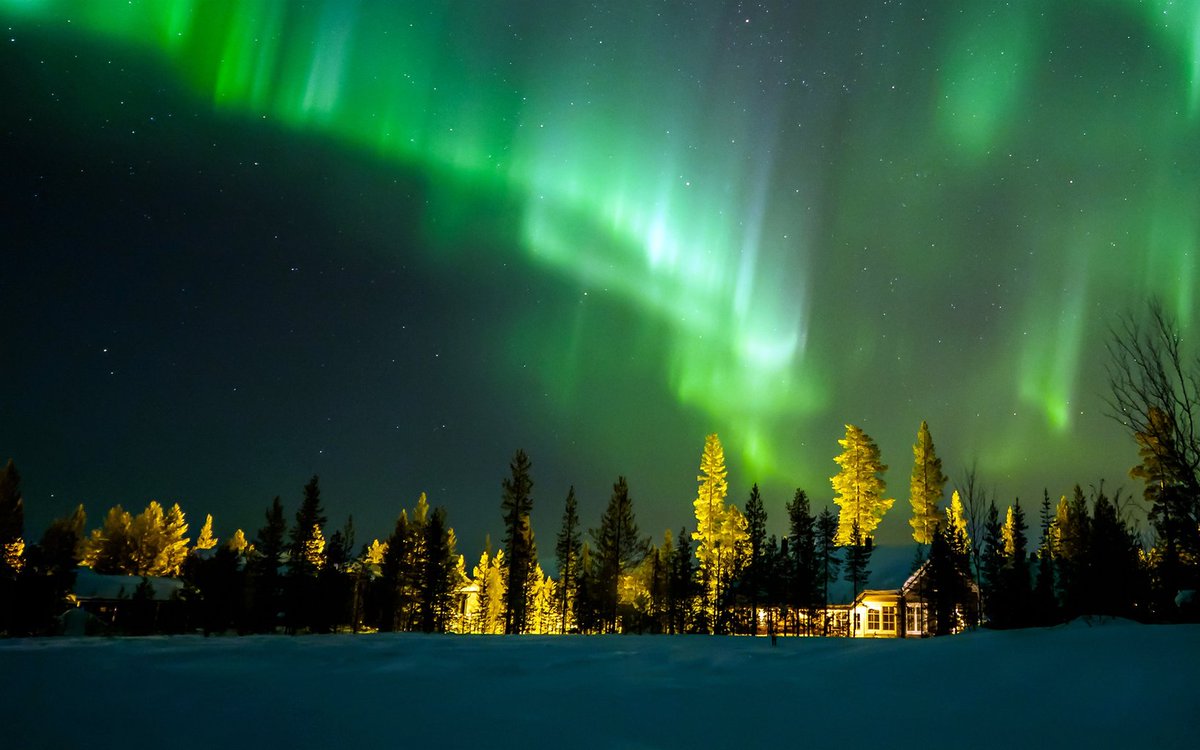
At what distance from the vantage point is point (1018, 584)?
45844mm

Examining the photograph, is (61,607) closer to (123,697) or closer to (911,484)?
(123,697)

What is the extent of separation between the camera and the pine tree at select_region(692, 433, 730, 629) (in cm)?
6912

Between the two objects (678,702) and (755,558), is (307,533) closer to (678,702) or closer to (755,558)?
(755,558)

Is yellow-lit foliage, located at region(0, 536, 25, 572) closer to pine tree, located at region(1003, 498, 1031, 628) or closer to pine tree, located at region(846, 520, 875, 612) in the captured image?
pine tree, located at region(846, 520, 875, 612)

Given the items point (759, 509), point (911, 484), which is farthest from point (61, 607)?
point (911, 484)

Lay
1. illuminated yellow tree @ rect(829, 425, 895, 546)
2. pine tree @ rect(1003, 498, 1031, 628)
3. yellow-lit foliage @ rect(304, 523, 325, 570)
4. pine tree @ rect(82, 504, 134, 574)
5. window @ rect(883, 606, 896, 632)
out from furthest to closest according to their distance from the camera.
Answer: pine tree @ rect(82, 504, 134, 574)
illuminated yellow tree @ rect(829, 425, 895, 546)
window @ rect(883, 606, 896, 632)
yellow-lit foliage @ rect(304, 523, 325, 570)
pine tree @ rect(1003, 498, 1031, 628)

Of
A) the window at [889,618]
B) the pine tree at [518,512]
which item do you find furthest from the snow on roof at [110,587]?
the window at [889,618]

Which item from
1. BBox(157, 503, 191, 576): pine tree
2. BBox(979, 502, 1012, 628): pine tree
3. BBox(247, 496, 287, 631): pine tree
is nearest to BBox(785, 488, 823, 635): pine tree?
BBox(979, 502, 1012, 628): pine tree

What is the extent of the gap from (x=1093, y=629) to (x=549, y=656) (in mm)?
10031

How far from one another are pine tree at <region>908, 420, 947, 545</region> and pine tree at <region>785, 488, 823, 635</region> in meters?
17.3

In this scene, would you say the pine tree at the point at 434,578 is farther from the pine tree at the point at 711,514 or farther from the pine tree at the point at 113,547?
the pine tree at the point at 113,547

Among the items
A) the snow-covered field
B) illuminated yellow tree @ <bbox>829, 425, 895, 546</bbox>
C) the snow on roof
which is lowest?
the snow on roof

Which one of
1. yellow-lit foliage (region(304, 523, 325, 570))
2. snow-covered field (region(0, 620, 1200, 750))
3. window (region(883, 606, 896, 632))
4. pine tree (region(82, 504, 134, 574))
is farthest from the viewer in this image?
pine tree (region(82, 504, 134, 574))

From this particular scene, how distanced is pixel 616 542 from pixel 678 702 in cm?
6043
